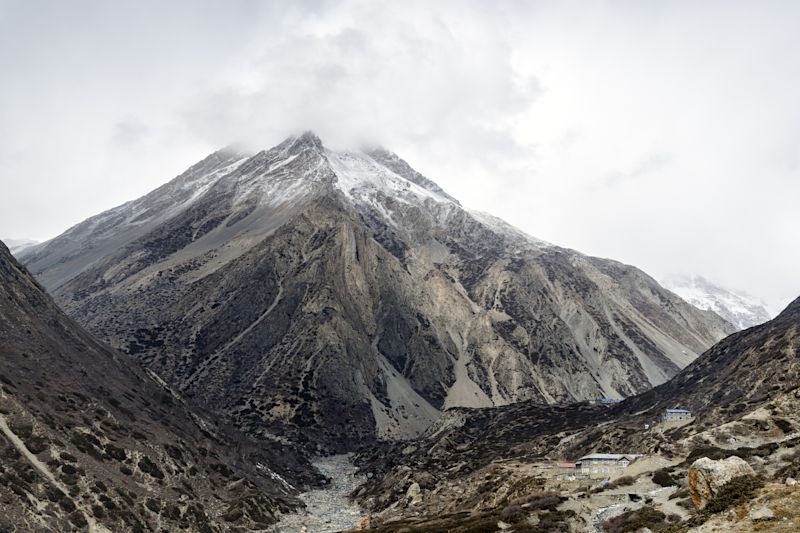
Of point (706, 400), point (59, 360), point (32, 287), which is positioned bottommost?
point (706, 400)

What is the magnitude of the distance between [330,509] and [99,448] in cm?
4192

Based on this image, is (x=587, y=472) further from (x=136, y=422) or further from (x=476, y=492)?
(x=136, y=422)

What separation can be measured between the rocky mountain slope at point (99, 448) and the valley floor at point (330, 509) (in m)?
3.54

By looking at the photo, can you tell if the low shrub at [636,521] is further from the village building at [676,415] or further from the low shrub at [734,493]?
the village building at [676,415]

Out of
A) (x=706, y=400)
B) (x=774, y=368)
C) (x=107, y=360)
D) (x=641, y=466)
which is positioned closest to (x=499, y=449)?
(x=706, y=400)

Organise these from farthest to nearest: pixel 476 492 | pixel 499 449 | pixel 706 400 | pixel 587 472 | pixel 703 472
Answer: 1. pixel 499 449
2. pixel 706 400
3. pixel 476 492
4. pixel 587 472
5. pixel 703 472

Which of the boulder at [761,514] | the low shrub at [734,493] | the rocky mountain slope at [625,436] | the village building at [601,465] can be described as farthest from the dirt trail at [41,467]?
the boulder at [761,514]

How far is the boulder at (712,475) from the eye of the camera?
97.1 ft

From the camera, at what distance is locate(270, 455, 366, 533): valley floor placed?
84.8 m

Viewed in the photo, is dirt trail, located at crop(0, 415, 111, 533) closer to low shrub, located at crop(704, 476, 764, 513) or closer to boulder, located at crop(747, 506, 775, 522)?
low shrub, located at crop(704, 476, 764, 513)

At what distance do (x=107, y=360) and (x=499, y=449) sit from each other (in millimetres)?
76397

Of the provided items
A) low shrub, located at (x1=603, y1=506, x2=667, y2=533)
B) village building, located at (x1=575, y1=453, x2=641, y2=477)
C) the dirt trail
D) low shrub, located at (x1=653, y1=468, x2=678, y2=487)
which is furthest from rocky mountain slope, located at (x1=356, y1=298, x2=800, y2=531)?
the dirt trail

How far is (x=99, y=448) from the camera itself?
240 feet

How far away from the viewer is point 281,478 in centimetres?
11988
